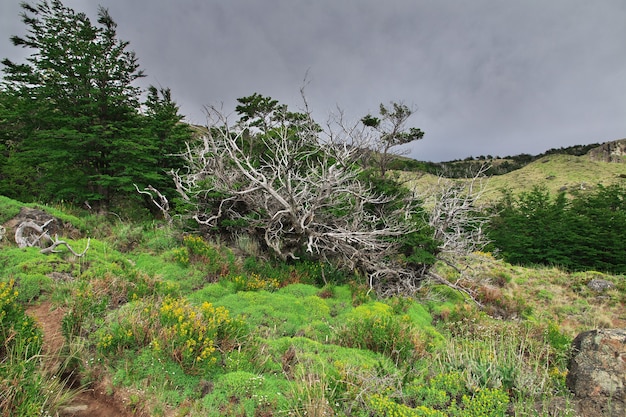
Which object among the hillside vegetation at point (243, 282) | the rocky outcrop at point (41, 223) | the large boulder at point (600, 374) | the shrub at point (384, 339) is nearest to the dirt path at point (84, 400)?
the hillside vegetation at point (243, 282)

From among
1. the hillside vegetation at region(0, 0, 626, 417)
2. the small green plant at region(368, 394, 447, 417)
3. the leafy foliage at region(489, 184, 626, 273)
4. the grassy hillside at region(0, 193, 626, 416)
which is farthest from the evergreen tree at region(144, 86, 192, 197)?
the leafy foliage at region(489, 184, 626, 273)

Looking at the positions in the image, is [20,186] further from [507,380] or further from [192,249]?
→ [507,380]

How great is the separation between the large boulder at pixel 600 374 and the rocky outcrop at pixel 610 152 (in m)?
80.8

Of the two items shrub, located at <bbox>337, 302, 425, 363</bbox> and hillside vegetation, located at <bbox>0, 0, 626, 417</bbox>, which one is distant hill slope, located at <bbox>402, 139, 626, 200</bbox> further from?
shrub, located at <bbox>337, 302, 425, 363</bbox>

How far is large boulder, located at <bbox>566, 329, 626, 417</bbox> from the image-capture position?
116 inches

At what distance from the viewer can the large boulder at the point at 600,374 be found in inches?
116

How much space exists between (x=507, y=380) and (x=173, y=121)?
58.7 ft

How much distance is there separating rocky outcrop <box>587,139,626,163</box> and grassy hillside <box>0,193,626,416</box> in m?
80.0

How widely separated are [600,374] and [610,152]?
89296 millimetres

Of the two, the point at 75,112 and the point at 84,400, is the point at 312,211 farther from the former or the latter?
the point at 75,112

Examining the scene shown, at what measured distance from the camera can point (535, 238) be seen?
76.1 feet

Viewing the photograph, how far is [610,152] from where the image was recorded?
214 ft

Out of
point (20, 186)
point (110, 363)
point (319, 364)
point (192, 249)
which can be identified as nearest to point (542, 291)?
point (319, 364)

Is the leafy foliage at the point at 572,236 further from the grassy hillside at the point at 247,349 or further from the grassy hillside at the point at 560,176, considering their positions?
the grassy hillside at the point at 247,349
